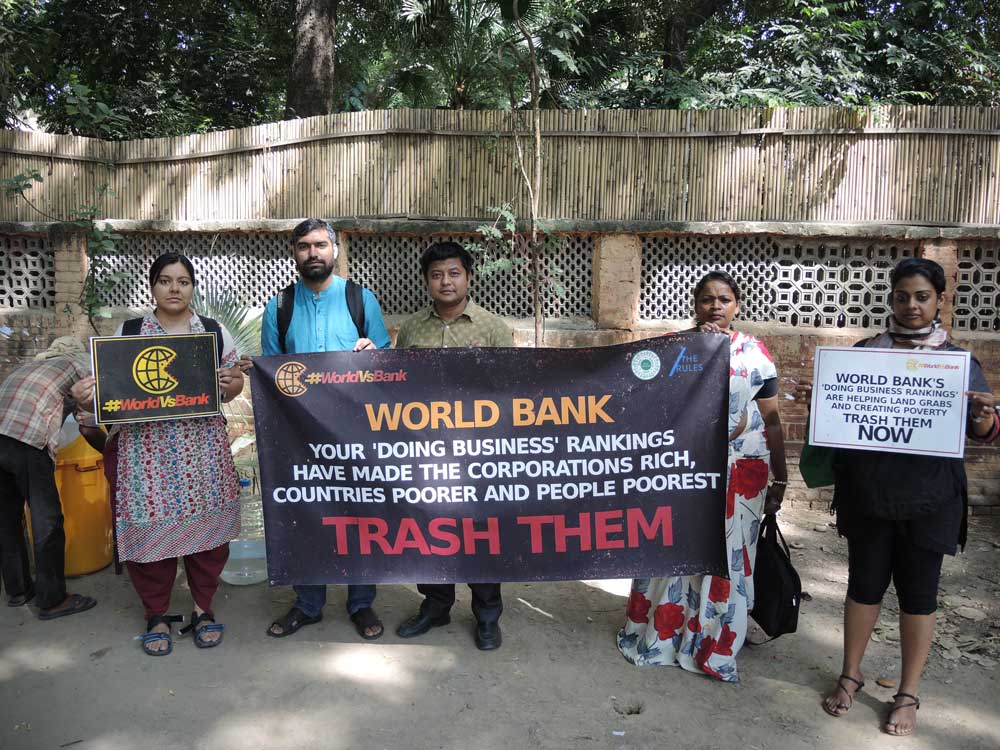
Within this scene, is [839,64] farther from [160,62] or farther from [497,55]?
[160,62]

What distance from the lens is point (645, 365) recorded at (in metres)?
2.99

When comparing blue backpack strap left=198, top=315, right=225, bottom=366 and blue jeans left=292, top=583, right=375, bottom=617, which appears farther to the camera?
blue jeans left=292, top=583, right=375, bottom=617

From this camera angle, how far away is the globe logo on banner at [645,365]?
2.98m

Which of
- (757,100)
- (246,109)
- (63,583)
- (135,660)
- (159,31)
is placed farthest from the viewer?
(246,109)

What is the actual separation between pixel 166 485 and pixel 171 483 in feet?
0.07

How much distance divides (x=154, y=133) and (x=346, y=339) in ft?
28.6

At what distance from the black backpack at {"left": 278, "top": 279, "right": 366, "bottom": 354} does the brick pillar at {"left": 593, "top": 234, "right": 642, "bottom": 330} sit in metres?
2.53

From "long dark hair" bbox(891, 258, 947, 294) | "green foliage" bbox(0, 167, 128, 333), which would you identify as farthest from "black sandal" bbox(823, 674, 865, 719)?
"green foliage" bbox(0, 167, 128, 333)

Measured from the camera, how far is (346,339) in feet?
11.2

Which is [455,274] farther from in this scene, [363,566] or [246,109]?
[246,109]

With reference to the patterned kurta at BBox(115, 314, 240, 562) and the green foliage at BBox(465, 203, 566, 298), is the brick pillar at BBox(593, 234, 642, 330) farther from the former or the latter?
the patterned kurta at BBox(115, 314, 240, 562)

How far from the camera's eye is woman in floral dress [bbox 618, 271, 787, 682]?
305 centimetres

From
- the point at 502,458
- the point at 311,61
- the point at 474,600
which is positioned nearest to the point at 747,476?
→ the point at 502,458

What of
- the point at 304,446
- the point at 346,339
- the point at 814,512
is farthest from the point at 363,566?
the point at 814,512
